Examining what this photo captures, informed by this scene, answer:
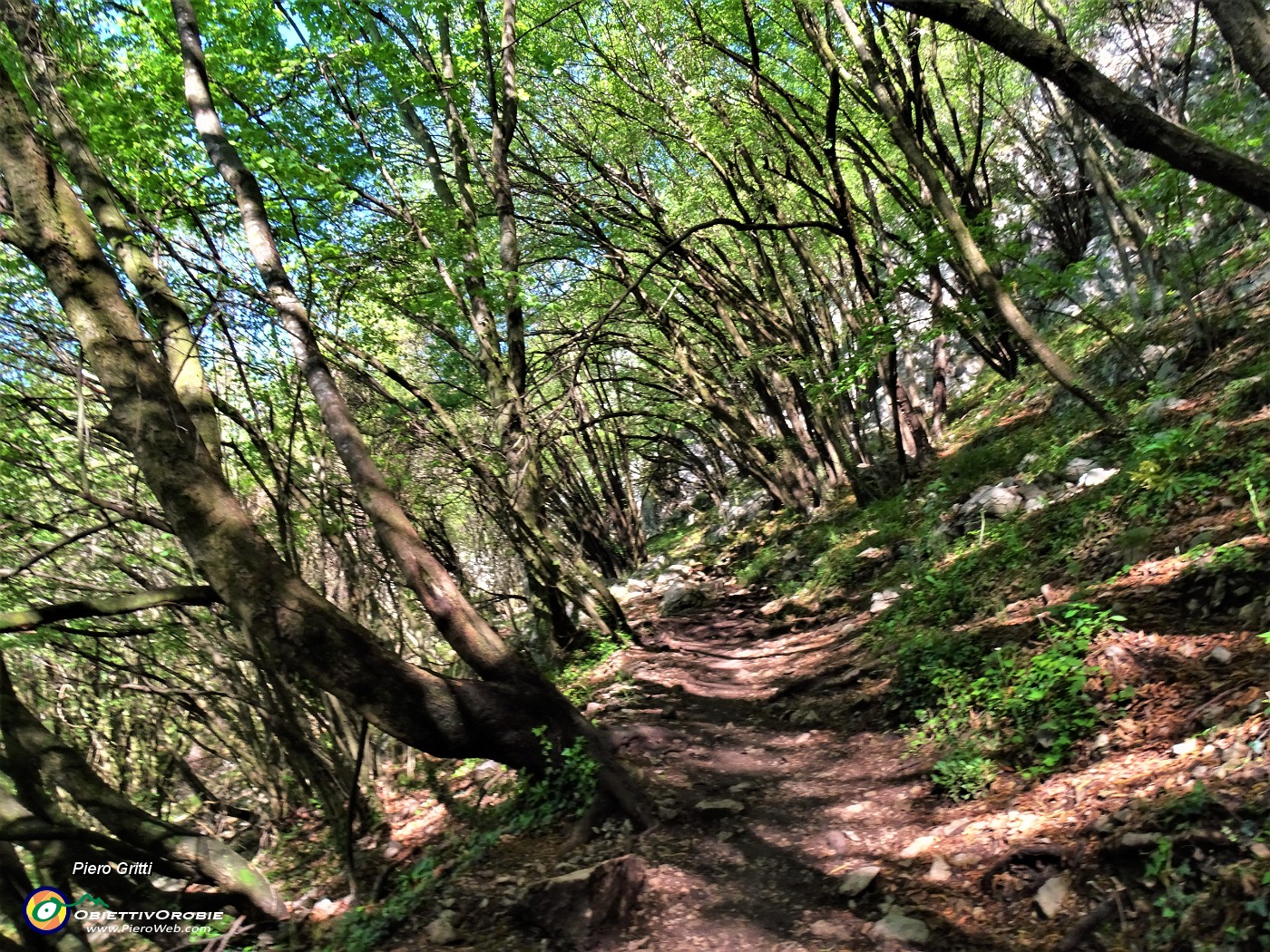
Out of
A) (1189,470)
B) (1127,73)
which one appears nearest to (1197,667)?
(1189,470)

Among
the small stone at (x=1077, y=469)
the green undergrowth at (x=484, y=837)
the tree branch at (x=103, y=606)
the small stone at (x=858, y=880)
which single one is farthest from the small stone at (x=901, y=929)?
the small stone at (x=1077, y=469)

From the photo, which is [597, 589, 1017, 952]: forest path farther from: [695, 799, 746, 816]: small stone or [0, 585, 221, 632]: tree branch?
[0, 585, 221, 632]: tree branch

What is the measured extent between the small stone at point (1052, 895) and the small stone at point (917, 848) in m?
0.67

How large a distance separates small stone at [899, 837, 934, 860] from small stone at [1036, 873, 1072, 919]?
0.67 metres

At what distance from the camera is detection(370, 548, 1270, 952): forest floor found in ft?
8.59

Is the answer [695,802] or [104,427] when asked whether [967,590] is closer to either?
[695,802]

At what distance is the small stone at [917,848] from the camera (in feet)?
11.0

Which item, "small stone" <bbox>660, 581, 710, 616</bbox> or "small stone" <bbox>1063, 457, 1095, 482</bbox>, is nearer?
"small stone" <bbox>1063, 457, 1095, 482</bbox>

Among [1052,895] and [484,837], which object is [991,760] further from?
[484,837]

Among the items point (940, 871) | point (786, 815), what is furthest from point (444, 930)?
point (940, 871)

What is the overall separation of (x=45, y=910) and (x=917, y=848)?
505cm

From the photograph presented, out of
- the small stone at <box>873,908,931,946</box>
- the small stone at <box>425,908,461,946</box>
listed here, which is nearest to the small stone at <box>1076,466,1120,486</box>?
the small stone at <box>873,908,931,946</box>

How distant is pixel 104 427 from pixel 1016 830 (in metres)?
6.04

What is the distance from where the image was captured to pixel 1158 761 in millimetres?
2900
